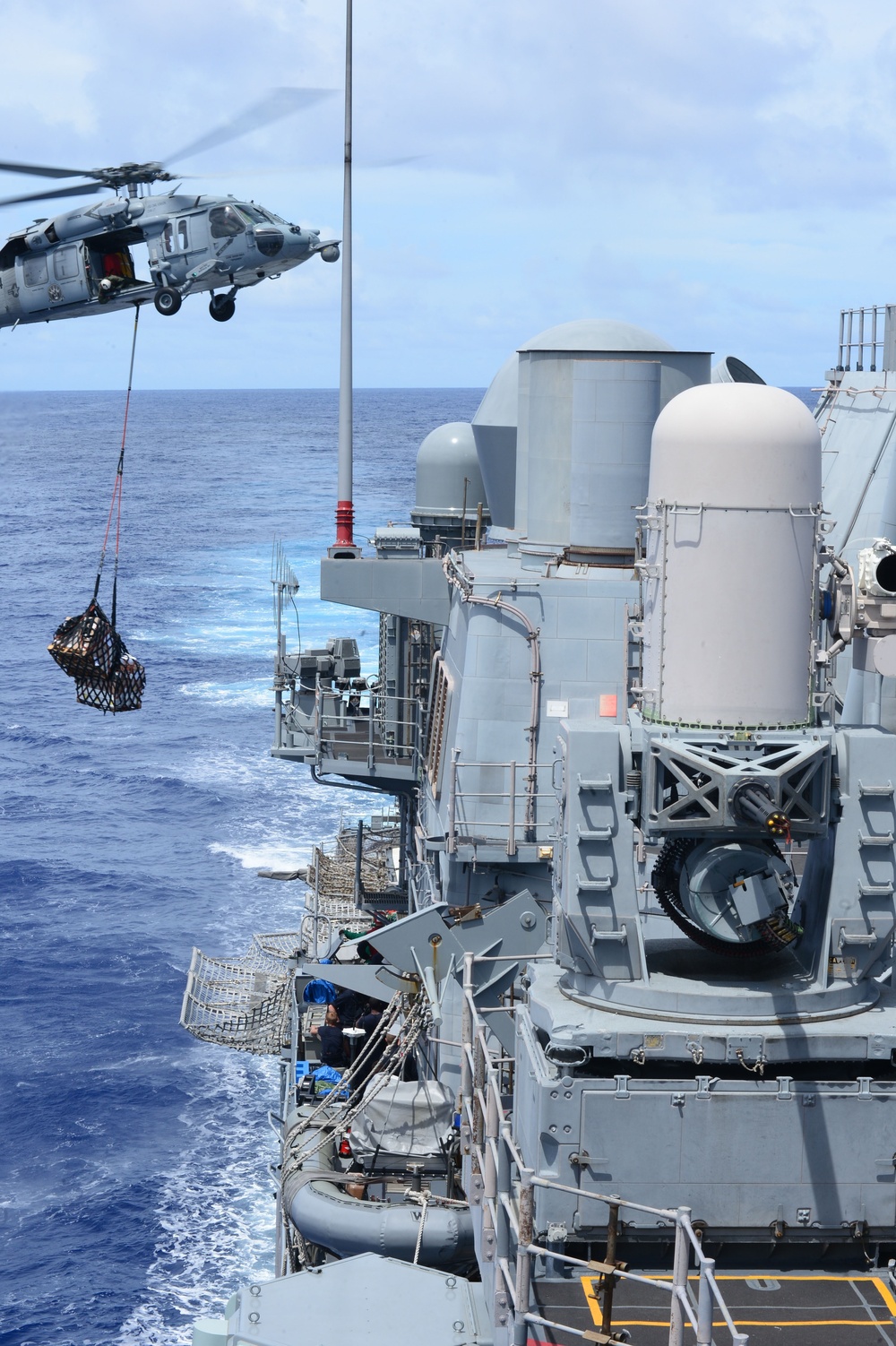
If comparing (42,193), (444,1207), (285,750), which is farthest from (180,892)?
(444,1207)

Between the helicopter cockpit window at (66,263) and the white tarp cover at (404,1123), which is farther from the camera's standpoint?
the helicopter cockpit window at (66,263)

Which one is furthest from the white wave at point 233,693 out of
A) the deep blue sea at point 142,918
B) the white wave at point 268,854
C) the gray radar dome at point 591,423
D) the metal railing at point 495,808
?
the metal railing at point 495,808

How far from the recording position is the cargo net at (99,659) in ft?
77.9

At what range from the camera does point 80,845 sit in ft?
145

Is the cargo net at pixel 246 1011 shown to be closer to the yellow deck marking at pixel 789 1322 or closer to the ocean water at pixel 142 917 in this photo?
the ocean water at pixel 142 917

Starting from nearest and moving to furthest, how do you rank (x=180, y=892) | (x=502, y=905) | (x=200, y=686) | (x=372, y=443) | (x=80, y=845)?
(x=502, y=905)
(x=180, y=892)
(x=80, y=845)
(x=200, y=686)
(x=372, y=443)

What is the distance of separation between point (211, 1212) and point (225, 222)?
53.2 feet

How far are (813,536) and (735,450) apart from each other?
2.87ft

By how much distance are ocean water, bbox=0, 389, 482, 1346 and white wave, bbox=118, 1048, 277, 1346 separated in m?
0.05

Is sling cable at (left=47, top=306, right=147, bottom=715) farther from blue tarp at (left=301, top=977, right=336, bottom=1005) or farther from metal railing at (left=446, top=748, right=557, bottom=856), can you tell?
metal railing at (left=446, top=748, right=557, bottom=856)

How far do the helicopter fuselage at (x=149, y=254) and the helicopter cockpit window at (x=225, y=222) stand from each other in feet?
0.05

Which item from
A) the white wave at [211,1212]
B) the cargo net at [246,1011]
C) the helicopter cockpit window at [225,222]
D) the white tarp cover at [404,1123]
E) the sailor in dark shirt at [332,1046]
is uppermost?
the helicopter cockpit window at [225,222]

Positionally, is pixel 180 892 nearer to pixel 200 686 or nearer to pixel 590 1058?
pixel 200 686

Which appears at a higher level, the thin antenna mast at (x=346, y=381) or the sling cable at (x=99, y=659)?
the thin antenna mast at (x=346, y=381)
